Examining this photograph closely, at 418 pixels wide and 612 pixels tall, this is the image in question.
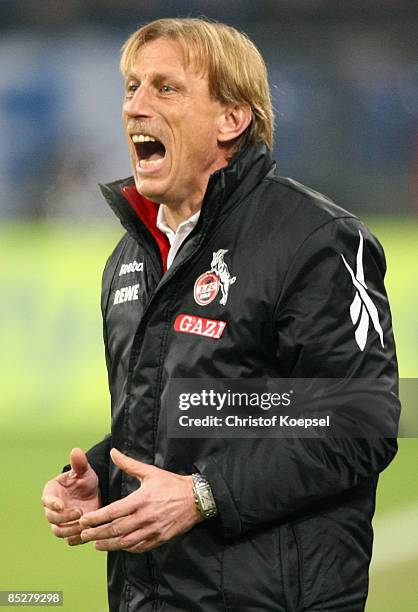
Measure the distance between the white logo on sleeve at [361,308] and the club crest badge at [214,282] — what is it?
0.16 m

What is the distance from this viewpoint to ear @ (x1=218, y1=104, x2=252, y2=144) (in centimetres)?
163

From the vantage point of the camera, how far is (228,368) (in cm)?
144

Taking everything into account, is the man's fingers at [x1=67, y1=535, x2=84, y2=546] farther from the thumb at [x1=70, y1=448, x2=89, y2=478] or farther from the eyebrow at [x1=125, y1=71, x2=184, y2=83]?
the eyebrow at [x1=125, y1=71, x2=184, y2=83]

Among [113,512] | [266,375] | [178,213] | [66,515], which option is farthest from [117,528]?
[178,213]

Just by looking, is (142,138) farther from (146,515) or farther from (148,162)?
(146,515)

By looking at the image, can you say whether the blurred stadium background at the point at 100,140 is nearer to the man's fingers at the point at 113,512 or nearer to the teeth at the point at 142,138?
the teeth at the point at 142,138

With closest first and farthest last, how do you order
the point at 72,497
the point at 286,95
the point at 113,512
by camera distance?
the point at 113,512 < the point at 72,497 < the point at 286,95

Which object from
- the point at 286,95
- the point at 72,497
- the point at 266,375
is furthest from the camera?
the point at 286,95

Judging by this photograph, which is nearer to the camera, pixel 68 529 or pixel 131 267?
pixel 68 529

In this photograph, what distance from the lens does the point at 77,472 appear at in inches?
60.9

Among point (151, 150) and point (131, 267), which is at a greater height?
point (151, 150)

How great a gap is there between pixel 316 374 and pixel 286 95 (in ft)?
14.4

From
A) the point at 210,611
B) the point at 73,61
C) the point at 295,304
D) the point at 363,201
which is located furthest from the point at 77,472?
the point at 73,61

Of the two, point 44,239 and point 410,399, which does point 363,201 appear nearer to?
point 44,239
